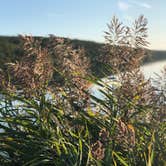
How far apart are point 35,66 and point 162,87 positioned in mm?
1078

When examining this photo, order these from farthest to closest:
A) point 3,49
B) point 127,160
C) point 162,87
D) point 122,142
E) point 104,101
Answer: point 3,49, point 104,101, point 127,160, point 162,87, point 122,142

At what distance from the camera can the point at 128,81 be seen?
376cm

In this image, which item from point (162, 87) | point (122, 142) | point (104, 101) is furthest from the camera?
point (104, 101)

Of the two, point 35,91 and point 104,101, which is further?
point 104,101

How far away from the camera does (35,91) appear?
4.10 m

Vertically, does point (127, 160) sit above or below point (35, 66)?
below

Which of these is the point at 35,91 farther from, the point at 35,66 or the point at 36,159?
the point at 36,159

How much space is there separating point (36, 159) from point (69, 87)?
2.49 feet

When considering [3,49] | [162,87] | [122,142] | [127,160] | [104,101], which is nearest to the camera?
[122,142]

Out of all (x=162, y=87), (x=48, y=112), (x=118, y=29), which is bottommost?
(x=48, y=112)

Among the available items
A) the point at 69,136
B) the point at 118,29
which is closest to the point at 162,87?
the point at 118,29

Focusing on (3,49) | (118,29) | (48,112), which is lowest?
(3,49)

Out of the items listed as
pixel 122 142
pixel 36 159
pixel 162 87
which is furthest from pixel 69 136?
pixel 122 142

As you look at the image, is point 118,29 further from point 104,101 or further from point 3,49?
point 3,49
